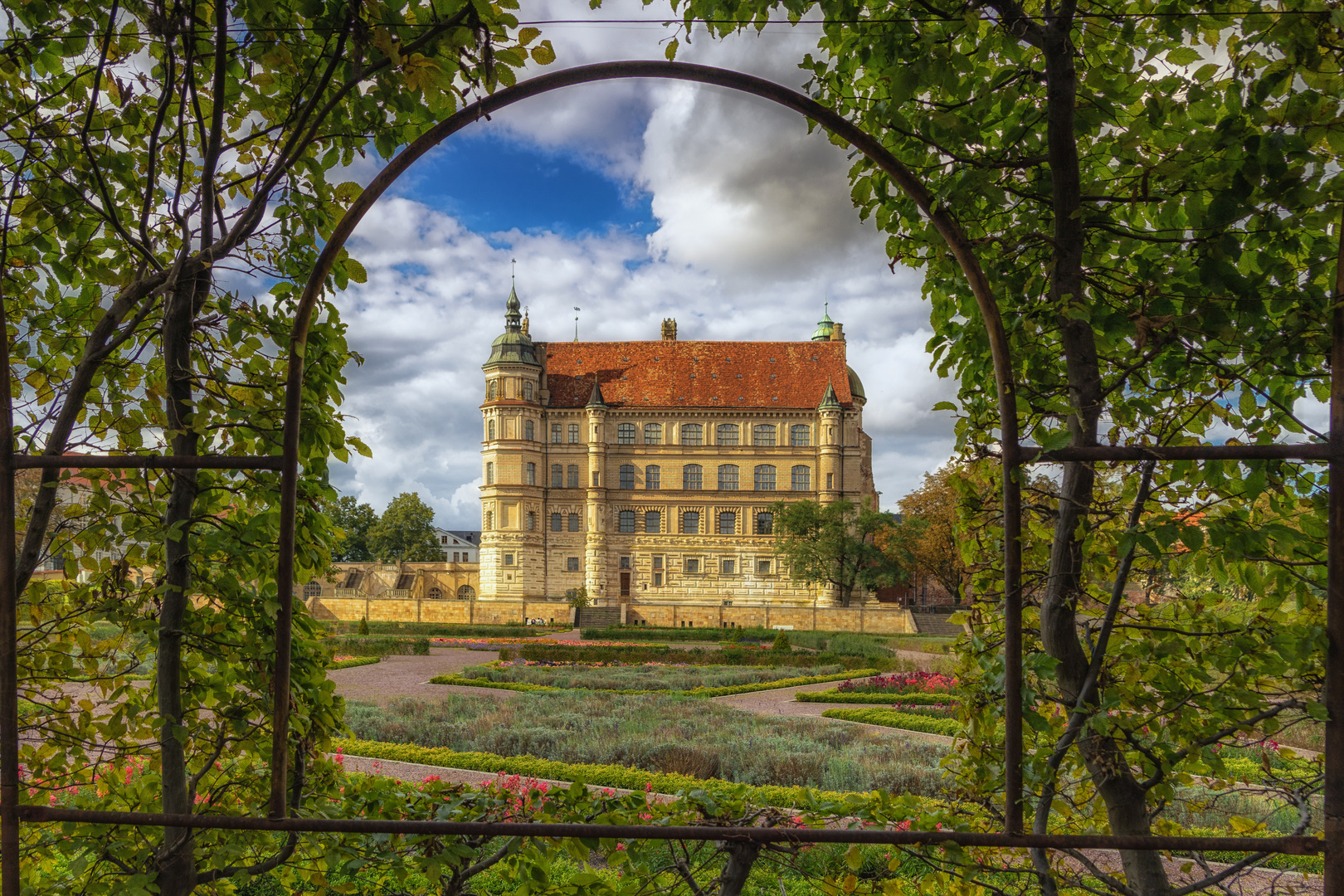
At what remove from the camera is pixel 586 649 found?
22.5 meters

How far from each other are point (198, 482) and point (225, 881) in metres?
1.47

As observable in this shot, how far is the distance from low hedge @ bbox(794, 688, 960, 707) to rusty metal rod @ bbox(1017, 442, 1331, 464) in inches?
530

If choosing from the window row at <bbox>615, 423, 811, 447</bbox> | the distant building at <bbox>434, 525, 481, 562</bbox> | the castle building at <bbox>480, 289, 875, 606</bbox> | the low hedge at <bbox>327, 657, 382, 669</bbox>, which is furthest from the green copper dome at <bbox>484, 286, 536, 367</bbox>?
the distant building at <bbox>434, 525, 481, 562</bbox>

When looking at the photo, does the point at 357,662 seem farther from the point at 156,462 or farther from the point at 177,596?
the point at 156,462

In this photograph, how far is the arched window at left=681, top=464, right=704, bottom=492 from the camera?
137ft

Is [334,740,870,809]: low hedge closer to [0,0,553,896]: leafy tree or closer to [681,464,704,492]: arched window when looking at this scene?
[0,0,553,896]: leafy tree

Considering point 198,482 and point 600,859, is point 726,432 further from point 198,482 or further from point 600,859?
point 198,482

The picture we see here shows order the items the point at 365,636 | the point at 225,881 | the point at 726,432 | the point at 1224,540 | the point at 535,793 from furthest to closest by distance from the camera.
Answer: the point at 726,432 → the point at 365,636 → the point at 225,881 → the point at 535,793 → the point at 1224,540

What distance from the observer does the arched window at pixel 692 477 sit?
41.8 m

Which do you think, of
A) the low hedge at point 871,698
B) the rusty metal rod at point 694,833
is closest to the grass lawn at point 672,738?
the low hedge at point 871,698

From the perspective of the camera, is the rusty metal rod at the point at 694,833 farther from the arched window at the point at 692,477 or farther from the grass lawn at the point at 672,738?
the arched window at the point at 692,477

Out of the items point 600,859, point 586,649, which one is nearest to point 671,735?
point 600,859

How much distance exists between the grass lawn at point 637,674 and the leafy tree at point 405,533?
36.6 m

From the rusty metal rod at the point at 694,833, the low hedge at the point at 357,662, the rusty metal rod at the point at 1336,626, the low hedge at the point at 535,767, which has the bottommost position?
the low hedge at the point at 357,662
